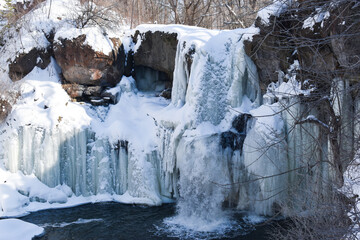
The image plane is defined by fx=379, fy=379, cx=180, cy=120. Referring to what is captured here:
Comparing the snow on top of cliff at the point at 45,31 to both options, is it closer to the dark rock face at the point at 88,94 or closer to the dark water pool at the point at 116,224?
the dark rock face at the point at 88,94

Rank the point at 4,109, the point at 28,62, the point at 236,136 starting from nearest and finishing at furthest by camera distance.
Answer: the point at 236,136 → the point at 4,109 → the point at 28,62

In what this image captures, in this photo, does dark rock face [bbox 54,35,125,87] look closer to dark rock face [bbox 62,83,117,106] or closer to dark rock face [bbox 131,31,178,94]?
dark rock face [bbox 62,83,117,106]

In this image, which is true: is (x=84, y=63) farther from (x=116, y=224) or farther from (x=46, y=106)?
(x=116, y=224)

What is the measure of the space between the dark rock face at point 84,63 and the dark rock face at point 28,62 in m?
0.52

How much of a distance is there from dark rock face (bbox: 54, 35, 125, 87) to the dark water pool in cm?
390

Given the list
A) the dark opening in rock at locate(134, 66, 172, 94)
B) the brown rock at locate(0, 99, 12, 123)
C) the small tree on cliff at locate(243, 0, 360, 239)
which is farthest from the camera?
the dark opening in rock at locate(134, 66, 172, 94)

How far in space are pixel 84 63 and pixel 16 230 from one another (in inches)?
233

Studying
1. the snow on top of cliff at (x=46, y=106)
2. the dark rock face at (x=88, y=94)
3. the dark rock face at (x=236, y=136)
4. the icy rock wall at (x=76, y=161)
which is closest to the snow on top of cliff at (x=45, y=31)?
the snow on top of cliff at (x=46, y=106)

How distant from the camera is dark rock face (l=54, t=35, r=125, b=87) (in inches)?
447

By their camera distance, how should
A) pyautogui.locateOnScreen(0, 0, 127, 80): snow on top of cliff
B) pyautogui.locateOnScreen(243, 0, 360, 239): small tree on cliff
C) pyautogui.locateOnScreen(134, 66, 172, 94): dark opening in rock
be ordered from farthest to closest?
1. pyautogui.locateOnScreen(134, 66, 172, 94): dark opening in rock
2. pyautogui.locateOnScreen(0, 0, 127, 80): snow on top of cliff
3. pyautogui.locateOnScreen(243, 0, 360, 239): small tree on cliff

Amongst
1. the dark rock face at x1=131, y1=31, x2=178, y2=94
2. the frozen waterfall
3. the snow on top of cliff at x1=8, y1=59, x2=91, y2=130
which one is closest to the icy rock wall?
the frozen waterfall

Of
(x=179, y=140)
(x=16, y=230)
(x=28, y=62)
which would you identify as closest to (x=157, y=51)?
(x=179, y=140)

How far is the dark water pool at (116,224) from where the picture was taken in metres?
7.56

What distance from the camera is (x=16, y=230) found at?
6703 mm
